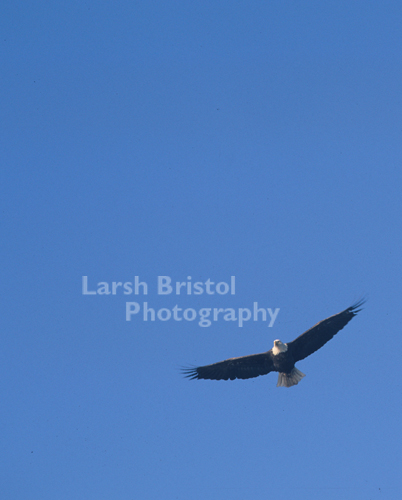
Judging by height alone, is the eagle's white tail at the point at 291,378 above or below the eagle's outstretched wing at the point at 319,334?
below

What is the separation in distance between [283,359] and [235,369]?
1375 millimetres

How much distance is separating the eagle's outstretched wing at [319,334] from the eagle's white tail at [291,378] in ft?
1.04

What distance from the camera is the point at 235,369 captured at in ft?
77.3

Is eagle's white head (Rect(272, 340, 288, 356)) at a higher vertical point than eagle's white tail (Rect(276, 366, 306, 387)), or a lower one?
higher

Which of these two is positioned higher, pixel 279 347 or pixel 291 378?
pixel 279 347

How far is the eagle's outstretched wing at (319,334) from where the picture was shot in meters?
22.4

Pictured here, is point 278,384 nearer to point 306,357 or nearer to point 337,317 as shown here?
point 306,357

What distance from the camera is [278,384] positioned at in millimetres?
23391

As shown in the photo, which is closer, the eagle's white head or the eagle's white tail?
the eagle's white head

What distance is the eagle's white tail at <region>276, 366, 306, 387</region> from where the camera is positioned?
23.3 meters

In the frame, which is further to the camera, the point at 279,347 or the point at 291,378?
the point at 291,378

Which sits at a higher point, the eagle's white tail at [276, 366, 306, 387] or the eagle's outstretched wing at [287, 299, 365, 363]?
the eagle's outstretched wing at [287, 299, 365, 363]

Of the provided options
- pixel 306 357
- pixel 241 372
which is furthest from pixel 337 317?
pixel 241 372

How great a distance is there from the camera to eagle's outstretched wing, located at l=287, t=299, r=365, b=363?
22422 millimetres
